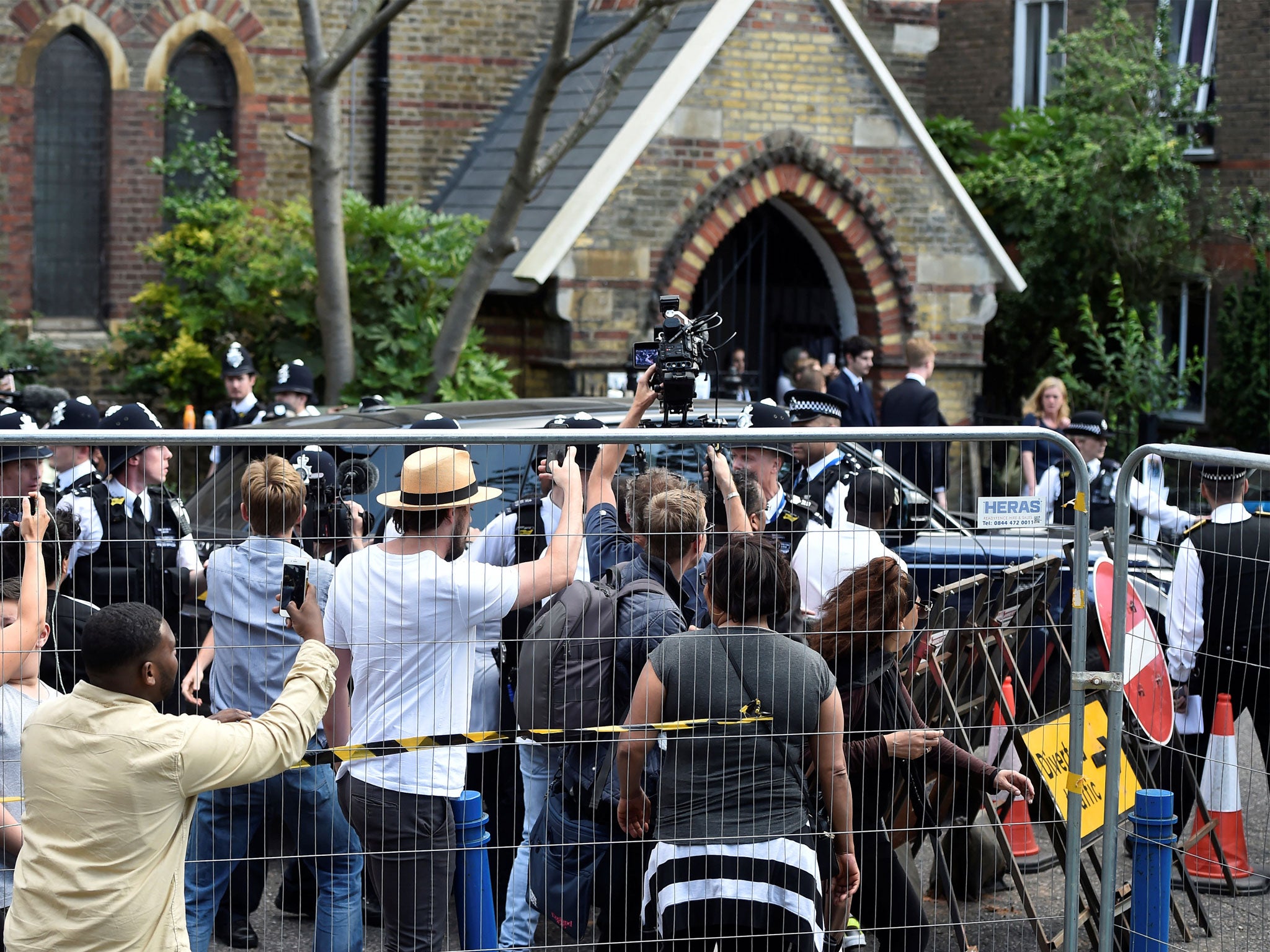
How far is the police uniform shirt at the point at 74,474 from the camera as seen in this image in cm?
696

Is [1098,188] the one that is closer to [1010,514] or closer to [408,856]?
[1010,514]

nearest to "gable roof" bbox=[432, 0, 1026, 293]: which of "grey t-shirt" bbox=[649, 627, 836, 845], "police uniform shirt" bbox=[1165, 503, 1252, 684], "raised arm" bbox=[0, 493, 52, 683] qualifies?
"police uniform shirt" bbox=[1165, 503, 1252, 684]

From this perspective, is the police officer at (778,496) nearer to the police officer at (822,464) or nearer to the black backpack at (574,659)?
the police officer at (822,464)

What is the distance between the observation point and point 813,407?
27.6ft

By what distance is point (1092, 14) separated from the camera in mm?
19703

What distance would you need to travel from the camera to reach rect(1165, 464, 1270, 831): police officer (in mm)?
4938

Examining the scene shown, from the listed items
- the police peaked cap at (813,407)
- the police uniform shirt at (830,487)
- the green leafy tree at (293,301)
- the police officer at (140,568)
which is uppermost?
the green leafy tree at (293,301)

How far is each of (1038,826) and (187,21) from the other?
1243 cm

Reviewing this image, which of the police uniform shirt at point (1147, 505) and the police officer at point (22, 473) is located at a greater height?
the police officer at point (22, 473)

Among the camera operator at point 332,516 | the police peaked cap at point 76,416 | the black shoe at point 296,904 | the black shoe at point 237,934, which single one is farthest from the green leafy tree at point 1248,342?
the camera operator at point 332,516

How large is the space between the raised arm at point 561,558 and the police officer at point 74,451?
9.74ft

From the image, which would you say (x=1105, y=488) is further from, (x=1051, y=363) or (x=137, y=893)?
(x=1051, y=363)

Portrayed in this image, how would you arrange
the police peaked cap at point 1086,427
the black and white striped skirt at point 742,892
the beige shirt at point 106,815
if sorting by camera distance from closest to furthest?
the beige shirt at point 106,815, the black and white striped skirt at point 742,892, the police peaked cap at point 1086,427

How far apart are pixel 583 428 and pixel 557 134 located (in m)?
10.4
